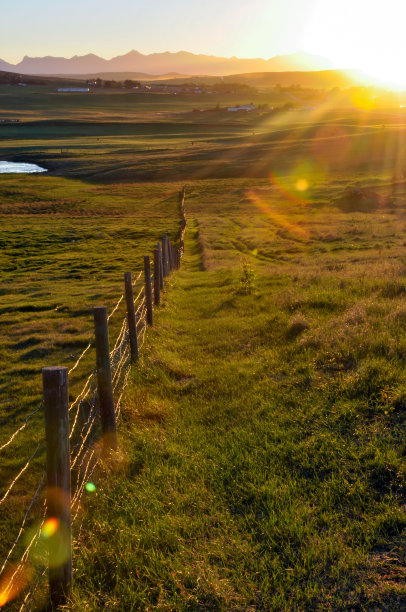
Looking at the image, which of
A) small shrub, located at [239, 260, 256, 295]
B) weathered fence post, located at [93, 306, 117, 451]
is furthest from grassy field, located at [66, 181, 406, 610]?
small shrub, located at [239, 260, 256, 295]

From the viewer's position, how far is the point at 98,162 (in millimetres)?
83688

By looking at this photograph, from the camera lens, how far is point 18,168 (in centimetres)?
8388

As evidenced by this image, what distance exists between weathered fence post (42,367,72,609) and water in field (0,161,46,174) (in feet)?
268

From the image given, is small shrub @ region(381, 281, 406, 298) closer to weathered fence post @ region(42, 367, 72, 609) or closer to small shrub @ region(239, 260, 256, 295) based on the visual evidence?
small shrub @ region(239, 260, 256, 295)

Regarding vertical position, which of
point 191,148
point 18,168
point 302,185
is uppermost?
point 191,148

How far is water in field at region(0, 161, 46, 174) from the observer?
80.8 m

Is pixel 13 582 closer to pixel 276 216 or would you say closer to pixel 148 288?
pixel 148 288

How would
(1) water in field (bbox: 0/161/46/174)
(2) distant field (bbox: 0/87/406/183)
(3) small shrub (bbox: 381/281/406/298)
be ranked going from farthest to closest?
1. (1) water in field (bbox: 0/161/46/174)
2. (2) distant field (bbox: 0/87/406/183)
3. (3) small shrub (bbox: 381/281/406/298)

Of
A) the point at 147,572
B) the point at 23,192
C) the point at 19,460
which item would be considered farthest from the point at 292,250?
the point at 23,192

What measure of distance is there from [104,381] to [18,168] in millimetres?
87065

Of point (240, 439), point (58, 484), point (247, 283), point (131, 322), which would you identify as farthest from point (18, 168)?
point (58, 484)

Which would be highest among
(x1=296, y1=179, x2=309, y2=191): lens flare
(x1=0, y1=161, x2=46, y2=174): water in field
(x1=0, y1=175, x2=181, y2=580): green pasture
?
(x1=0, y1=161, x2=46, y2=174): water in field

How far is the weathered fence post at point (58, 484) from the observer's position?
4195 millimetres

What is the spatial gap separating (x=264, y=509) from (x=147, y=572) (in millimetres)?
1402
